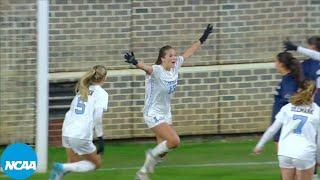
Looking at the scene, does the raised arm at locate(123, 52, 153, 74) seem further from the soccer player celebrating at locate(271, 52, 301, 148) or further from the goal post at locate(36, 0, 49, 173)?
the soccer player celebrating at locate(271, 52, 301, 148)

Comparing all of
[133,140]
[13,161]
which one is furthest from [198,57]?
[13,161]

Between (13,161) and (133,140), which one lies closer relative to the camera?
(13,161)

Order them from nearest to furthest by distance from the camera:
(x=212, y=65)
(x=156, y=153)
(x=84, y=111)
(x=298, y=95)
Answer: (x=298, y=95) < (x=84, y=111) < (x=156, y=153) < (x=212, y=65)

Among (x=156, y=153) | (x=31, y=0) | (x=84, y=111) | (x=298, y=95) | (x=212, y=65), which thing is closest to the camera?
(x=298, y=95)

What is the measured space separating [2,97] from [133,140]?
206cm

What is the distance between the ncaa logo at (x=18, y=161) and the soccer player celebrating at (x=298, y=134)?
90.5 inches

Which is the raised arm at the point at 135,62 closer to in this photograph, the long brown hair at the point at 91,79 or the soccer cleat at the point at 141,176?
the long brown hair at the point at 91,79

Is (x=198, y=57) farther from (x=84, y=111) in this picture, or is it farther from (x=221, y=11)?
(x=84, y=111)

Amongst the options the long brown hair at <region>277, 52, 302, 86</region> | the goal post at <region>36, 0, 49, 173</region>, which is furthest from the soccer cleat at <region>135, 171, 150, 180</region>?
the long brown hair at <region>277, 52, 302, 86</region>

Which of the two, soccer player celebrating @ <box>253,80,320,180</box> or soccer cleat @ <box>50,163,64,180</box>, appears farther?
soccer cleat @ <box>50,163,64,180</box>

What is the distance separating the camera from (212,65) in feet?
51.5

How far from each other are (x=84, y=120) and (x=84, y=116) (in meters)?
0.04

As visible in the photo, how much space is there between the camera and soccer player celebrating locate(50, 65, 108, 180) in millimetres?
11617

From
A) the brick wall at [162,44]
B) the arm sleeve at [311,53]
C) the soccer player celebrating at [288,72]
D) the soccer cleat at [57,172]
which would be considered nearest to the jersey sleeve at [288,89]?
the soccer player celebrating at [288,72]
